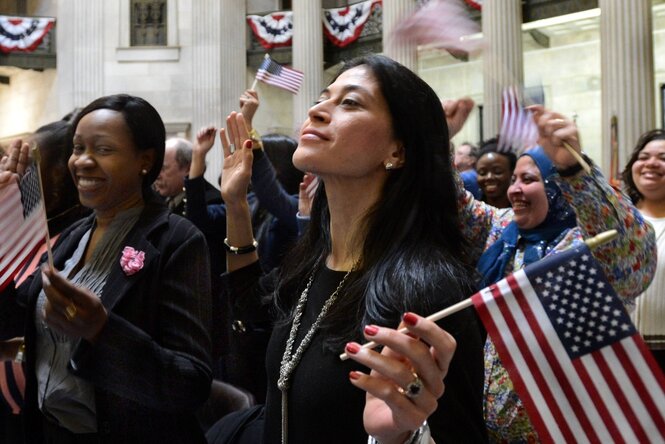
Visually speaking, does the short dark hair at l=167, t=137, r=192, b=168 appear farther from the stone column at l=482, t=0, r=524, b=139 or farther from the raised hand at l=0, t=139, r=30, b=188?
the stone column at l=482, t=0, r=524, b=139

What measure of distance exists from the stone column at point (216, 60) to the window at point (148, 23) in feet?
3.33

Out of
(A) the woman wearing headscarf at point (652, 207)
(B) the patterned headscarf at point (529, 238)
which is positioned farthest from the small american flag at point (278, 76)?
(B) the patterned headscarf at point (529, 238)

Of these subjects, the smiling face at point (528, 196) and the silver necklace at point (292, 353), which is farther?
the smiling face at point (528, 196)

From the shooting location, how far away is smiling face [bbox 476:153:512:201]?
584 centimetres

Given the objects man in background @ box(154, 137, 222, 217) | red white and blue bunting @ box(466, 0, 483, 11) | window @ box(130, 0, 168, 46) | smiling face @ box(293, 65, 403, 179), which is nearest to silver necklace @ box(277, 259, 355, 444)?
smiling face @ box(293, 65, 403, 179)

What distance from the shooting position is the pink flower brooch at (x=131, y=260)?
252 centimetres

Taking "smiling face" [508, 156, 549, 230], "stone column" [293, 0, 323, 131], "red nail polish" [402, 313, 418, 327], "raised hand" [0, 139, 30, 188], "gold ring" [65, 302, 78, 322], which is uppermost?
"stone column" [293, 0, 323, 131]

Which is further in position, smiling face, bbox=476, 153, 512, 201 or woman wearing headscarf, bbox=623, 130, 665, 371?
smiling face, bbox=476, 153, 512, 201

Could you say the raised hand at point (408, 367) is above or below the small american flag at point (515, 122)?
below

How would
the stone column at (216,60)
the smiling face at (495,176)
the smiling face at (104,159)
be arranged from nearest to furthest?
the smiling face at (104,159) → the smiling face at (495,176) → the stone column at (216,60)

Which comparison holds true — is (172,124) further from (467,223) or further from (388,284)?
(388,284)

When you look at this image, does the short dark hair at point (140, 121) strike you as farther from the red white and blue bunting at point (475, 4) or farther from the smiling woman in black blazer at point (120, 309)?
the red white and blue bunting at point (475, 4)

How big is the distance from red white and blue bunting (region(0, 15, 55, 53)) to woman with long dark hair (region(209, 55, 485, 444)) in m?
19.8

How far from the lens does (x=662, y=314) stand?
425 centimetres
